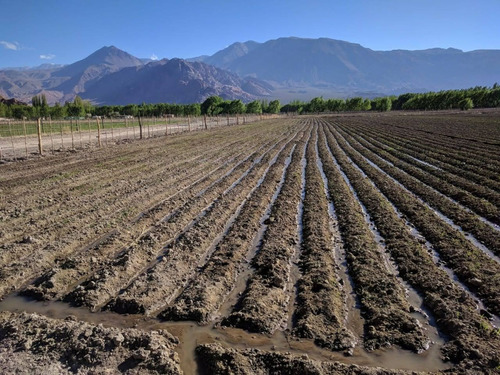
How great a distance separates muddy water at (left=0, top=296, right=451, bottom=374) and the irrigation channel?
0.02 metres

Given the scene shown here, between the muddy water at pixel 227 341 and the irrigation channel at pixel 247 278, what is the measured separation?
20 millimetres

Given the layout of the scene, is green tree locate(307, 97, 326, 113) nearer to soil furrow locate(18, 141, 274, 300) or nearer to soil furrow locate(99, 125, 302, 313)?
soil furrow locate(18, 141, 274, 300)

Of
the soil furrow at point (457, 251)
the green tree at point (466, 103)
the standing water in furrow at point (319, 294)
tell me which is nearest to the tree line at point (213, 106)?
the green tree at point (466, 103)

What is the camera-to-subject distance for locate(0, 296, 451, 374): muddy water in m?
4.12

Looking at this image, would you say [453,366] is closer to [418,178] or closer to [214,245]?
[214,245]

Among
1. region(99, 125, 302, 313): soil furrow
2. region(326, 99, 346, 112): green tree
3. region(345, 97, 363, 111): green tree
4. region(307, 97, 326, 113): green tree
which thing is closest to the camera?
region(99, 125, 302, 313): soil furrow

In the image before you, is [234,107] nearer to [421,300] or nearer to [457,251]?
[457,251]

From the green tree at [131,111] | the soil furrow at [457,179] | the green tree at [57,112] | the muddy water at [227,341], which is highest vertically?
the green tree at [131,111]

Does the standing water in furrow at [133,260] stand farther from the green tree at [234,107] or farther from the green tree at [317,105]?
the green tree at [317,105]

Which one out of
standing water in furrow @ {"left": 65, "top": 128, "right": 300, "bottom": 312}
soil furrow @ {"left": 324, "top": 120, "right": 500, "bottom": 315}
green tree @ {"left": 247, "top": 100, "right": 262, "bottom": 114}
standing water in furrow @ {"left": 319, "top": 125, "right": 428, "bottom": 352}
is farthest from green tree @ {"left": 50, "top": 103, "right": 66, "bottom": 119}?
standing water in furrow @ {"left": 319, "top": 125, "right": 428, "bottom": 352}

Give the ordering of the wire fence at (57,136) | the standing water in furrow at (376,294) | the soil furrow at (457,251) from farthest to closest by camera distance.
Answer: the wire fence at (57,136), the soil furrow at (457,251), the standing water in furrow at (376,294)

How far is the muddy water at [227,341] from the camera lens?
412 cm

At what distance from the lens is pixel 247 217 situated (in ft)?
29.7

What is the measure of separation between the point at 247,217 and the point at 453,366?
5.68 metres
